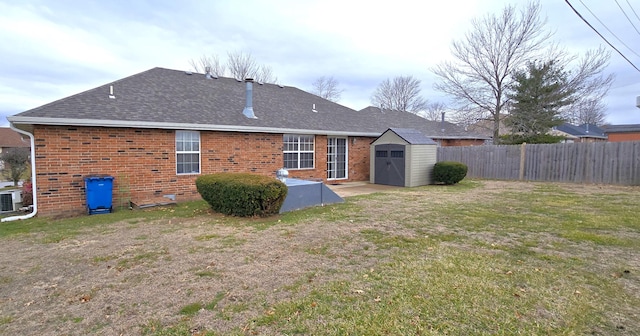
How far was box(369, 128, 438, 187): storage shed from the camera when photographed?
14.1m

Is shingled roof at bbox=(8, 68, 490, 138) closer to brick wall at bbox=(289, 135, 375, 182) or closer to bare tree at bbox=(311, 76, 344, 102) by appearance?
brick wall at bbox=(289, 135, 375, 182)

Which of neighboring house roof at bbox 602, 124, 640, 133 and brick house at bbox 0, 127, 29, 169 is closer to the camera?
neighboring house roof at bbox 602, 124, 640, 133

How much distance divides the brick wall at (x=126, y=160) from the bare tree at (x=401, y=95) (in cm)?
3486

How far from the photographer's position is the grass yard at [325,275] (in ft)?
10.2

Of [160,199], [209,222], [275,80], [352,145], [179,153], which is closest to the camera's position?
[209,222]

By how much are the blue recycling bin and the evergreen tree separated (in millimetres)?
23024

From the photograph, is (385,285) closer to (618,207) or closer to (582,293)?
(582,293)

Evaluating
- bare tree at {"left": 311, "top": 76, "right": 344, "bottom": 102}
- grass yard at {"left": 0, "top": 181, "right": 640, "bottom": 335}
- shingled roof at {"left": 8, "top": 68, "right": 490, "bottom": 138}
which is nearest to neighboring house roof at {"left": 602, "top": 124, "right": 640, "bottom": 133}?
bare tree at {"left": 311, "top": 76, "right": 344, "bottom": 102}

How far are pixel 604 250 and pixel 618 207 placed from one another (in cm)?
495

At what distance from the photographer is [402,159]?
14.2 m

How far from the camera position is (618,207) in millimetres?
8773

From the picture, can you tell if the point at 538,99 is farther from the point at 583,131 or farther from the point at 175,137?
the point at 583,131

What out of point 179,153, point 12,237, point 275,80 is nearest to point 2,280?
point 12,237

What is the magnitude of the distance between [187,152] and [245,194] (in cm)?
422
